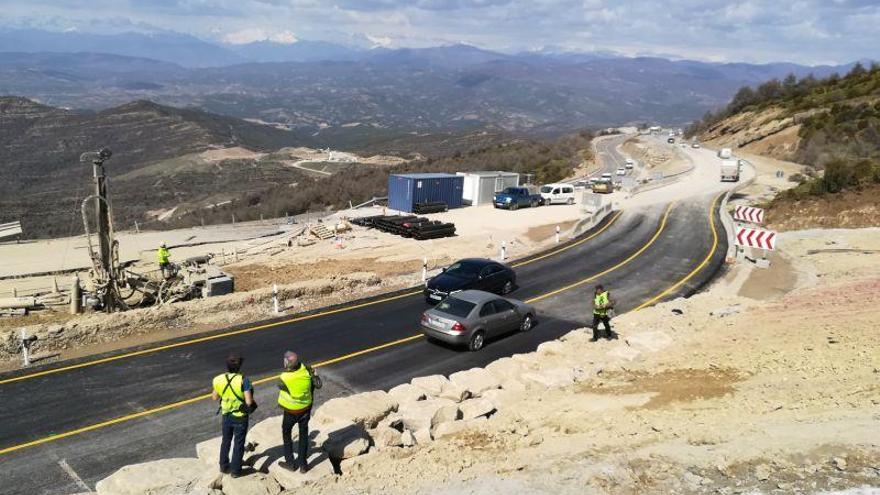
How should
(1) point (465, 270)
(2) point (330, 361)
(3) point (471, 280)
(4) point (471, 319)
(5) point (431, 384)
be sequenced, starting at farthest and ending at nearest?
(1) point (465, 270) < (3) point (471, 280) < (4) point (471, 319) < (2) point (330, 361) < (5) point (431, 384)

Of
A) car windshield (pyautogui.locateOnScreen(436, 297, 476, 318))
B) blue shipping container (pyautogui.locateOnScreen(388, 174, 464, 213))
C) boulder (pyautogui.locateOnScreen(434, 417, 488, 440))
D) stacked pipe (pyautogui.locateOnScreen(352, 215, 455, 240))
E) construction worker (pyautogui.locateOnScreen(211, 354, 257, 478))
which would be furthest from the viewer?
blue shipping container (pyautogui.locateOnScreen(388, 174, 464, 213))

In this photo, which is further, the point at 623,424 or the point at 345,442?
the point at 623,424

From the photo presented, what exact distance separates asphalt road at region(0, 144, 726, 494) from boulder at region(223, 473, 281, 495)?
9.94ft

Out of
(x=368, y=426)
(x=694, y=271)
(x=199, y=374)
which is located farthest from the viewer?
(x=694, y=271)

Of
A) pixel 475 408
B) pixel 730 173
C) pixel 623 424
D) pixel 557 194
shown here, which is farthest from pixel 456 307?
pixel 730 173

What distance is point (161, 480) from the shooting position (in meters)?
9.03

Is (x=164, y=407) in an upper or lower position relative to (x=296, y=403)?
lower

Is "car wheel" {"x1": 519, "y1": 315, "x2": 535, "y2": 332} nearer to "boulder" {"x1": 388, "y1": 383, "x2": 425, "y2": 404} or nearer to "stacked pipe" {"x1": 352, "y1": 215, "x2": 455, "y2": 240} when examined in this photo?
"boulder" {"x1": 388, "y1": 383, "x2": 425, "y2": 404}

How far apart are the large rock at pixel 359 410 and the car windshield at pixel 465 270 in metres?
10.9

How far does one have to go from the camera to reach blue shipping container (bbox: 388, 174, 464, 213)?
45656 mm

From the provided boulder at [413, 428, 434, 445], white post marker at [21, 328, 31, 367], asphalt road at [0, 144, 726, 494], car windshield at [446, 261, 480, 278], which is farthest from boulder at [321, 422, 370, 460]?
car windshield at [446, 261, 480, 278]

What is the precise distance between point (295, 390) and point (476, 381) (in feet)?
19.2

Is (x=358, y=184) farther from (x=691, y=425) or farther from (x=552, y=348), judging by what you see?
(x=691, y=425)

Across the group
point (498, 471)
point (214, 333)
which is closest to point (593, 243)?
point (214, 333)
